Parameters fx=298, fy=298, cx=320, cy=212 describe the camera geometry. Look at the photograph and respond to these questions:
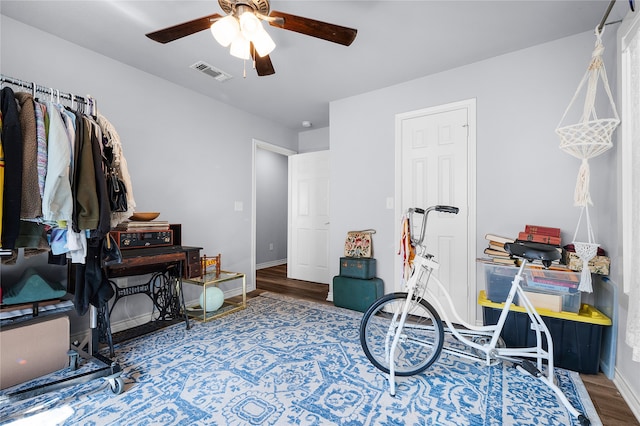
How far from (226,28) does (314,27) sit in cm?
49

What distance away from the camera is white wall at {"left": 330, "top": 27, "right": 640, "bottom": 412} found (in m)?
2.21

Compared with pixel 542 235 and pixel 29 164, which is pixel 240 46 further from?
pixel 542 235

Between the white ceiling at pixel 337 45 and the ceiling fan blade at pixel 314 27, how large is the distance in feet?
1.20

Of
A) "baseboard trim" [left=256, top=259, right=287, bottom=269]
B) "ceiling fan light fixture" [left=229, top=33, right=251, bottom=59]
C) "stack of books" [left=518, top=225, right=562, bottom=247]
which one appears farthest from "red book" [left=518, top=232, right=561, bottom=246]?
"baseboard trim" [left=256, top=259, right=287, bottom=269]

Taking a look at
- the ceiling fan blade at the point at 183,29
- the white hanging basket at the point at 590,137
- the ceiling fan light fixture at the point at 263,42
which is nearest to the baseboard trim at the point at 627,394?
the white hanging basket at the point at 590,137

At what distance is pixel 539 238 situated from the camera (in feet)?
7.51

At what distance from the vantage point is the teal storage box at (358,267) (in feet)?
10.6

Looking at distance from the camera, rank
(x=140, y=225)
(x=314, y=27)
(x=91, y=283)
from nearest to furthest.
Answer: (x=314, y=27), (x=91, y=283), (x=140, y=225)

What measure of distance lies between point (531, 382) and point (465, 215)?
1.42m

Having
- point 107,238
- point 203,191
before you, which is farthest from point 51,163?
point 203,191

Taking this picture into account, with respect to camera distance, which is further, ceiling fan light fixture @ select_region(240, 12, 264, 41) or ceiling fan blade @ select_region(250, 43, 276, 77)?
ceiling fan blade @ select_region(250, 43, 276, 77)

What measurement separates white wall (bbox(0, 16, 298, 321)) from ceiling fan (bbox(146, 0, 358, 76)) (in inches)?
46.3

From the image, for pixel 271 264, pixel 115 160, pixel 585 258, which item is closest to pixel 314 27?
pixel 115 160

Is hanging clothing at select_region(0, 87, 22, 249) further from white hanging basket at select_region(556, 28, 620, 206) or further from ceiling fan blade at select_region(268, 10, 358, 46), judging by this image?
white hanging basket at select_region(556, 28, 620, 206)
